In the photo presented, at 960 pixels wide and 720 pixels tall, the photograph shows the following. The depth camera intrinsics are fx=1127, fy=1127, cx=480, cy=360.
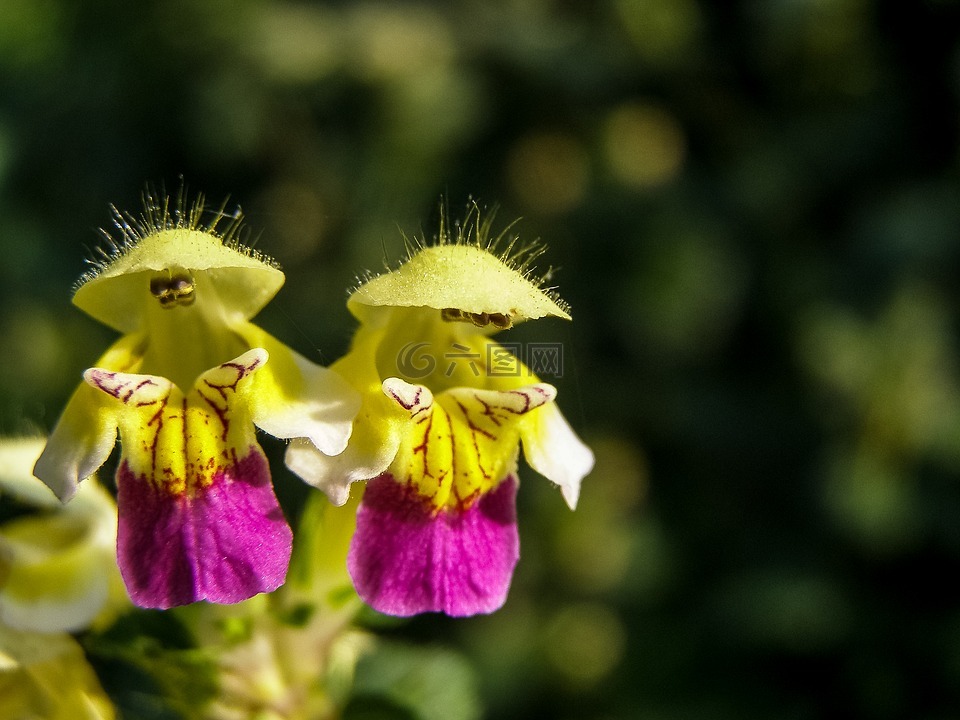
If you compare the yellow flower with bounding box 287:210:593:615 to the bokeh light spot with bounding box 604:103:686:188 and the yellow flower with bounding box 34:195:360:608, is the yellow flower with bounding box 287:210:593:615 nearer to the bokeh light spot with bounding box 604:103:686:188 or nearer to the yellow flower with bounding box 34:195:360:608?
the yellow flower with bounding box 34:195:360:608

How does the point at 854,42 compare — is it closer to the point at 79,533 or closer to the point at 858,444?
the point at 858,444

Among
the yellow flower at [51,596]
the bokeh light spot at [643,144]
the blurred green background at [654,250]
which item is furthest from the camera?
the bokeh light spot at [643,144]

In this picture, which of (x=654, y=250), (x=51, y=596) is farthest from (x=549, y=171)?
(x=51, y=596)

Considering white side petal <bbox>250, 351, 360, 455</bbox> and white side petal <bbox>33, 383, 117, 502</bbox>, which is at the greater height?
white side petal <bbox>250, 351, 360, 455</bbox>

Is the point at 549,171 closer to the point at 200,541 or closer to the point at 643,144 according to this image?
the point at 643,144

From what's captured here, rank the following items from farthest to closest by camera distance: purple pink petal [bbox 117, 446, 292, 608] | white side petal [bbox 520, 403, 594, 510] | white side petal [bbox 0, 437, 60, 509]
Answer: white side petal [bbox 0, 437, 60, 509] < white side petal [bbox 520, 403, 594, 510] < purple pink petal [bbox 117, 446, 292, 608]

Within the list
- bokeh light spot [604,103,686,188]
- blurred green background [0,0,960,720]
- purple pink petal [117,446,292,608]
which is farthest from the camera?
bokeh light spot [604,103,686,188]

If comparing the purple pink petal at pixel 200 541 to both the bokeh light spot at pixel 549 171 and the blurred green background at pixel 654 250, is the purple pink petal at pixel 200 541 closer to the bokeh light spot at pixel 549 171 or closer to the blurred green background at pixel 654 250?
the blurred green background at pixel 654 250

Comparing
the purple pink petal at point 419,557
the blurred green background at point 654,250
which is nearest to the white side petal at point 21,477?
the purple pink petal at point 419,557

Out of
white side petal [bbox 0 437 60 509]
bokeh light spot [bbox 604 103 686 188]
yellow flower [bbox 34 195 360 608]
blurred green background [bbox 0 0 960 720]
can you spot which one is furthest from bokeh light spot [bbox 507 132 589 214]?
yellow flower [bbox 34 195 360 608]
